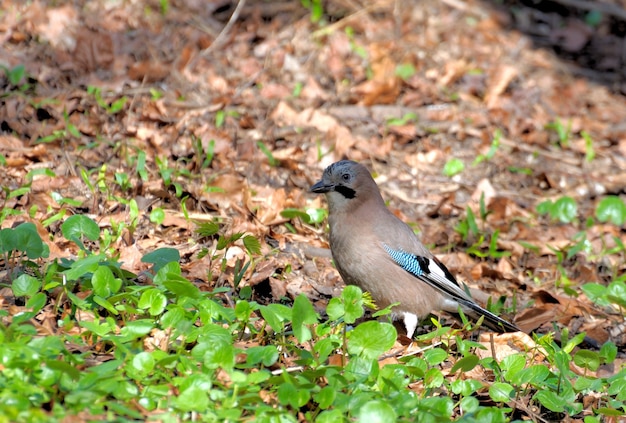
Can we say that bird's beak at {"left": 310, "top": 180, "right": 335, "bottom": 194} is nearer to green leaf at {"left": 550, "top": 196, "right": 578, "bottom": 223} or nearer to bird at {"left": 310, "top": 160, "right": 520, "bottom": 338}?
bird at {"left": 310, "top": 160, "right": 520, "bottom": 338}

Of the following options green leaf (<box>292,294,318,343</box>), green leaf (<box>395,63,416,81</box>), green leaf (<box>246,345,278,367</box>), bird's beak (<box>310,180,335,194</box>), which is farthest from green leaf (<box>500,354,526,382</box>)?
green leaf (<box>395,63,416,81</box>)

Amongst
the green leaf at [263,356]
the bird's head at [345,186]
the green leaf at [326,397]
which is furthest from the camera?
the bird's head at [345,186]

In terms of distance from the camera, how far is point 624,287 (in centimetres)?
501

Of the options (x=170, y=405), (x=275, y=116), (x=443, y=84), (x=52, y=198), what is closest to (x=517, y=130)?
(x=443, y=84)

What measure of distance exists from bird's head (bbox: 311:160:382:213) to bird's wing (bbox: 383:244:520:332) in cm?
35

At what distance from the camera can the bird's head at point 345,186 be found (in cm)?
502

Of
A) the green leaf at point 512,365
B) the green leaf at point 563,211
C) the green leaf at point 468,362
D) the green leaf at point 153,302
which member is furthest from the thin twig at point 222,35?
the green leaf at point 468,362

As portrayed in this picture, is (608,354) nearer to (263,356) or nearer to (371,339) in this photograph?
(371,339)

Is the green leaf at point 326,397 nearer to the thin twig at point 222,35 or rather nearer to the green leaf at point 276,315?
the green leaf at point 276,315

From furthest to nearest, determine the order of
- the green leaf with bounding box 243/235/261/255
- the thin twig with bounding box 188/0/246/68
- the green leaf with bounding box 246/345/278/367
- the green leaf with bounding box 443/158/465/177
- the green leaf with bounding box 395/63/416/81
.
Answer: the green leaf with bounding box 395/63/416/81
the thin twig with bounding box 188/0/246/68
the green leaf with bounding box 443/158/465/177
the green leaf with bounding box 243/235/261/255
the green leaf with bounding box 246/345/278/367

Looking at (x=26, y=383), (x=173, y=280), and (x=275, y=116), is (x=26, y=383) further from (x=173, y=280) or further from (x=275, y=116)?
(x=275, y=116)

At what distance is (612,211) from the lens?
22.4 feet

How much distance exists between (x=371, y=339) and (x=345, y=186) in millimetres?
1701

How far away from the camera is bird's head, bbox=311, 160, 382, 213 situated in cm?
502
